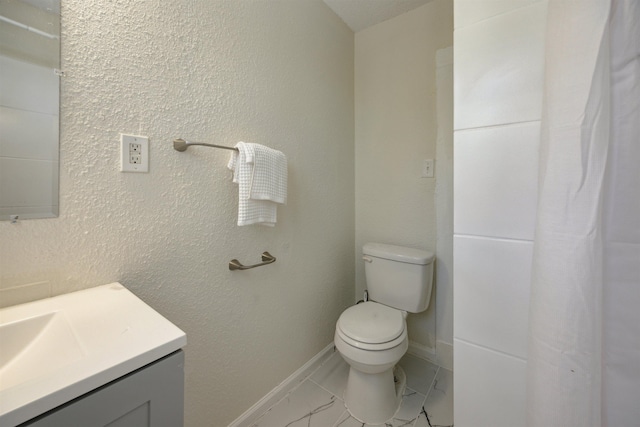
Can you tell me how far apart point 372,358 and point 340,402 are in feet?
1.31

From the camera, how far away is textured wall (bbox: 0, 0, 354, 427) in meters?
0.71

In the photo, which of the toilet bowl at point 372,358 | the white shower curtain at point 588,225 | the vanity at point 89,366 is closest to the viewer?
the vanity at point 89,366

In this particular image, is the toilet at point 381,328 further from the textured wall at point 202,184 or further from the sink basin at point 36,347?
the sink basin at point 36,347

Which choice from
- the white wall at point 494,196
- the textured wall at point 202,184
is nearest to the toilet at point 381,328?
the textured wall at point 202,184

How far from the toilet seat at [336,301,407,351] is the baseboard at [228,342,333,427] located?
1.40 feet

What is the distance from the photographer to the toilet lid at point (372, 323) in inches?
45.7

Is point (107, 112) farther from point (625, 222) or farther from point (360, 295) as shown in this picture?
point (360, 295)

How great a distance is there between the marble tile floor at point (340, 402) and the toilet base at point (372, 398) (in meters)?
0.03

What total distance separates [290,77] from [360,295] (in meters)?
1.53

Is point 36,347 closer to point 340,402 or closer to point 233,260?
point 233,260

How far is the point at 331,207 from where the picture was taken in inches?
64.9

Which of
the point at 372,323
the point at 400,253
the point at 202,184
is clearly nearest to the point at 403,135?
the point at 400,253

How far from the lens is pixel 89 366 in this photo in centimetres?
40

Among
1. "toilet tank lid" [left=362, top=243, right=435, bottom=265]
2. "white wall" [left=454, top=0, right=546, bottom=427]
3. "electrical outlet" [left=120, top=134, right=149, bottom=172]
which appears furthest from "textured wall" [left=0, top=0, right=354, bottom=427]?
"white wall" [left=454, top=0, right=546, bottom=427]
